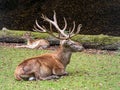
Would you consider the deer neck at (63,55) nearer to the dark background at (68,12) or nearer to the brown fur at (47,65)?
the brown fur at (47,65)

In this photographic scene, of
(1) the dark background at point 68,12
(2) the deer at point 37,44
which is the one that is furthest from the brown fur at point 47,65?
(1) the dark background at point 68,12

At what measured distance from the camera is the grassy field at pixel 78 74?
9.51m

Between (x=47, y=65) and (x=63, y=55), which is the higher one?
(x=63, y=55)

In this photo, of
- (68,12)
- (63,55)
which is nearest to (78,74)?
(63,55)

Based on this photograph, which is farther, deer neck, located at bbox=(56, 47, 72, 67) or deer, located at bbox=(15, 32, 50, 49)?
deer, located at bbox=(15, 32, 50, 49)

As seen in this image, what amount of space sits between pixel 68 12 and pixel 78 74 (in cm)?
1345

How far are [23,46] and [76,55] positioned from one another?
2.53 metres

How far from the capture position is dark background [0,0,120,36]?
2259cm

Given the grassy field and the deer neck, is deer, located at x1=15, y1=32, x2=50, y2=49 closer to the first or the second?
the grassy field

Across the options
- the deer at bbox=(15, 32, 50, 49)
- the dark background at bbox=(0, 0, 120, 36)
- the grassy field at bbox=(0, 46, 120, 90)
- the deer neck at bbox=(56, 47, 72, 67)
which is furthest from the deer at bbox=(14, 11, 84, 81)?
the dark background at bbox=(0, 0, 120, 36)

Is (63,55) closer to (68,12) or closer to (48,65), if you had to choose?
(48,65)

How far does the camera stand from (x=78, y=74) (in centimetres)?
1088

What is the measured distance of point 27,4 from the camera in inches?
982

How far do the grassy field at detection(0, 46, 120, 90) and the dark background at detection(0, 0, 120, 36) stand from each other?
7.74 m
